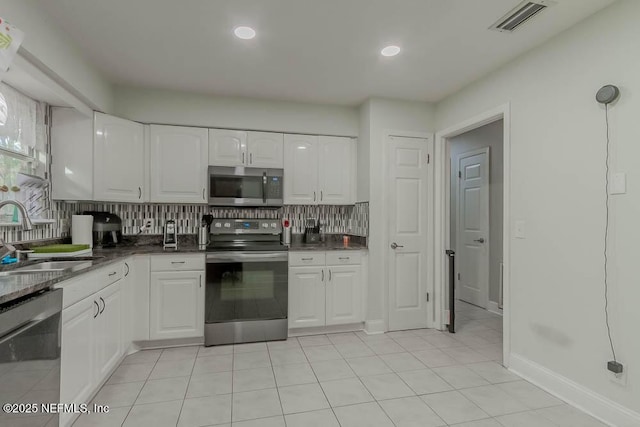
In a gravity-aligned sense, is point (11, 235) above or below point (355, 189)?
below

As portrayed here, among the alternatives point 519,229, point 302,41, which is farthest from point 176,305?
point 519,229

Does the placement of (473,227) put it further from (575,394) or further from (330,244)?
(575,394)

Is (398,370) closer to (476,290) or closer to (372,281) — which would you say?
(372,281)

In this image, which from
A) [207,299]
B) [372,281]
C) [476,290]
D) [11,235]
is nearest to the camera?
[11,235]

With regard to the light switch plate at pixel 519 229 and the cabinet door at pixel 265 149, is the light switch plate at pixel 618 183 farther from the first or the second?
the cabinet door at pixel 265 149

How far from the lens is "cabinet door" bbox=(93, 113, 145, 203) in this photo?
9.31 feet

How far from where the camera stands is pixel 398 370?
2.55 meters

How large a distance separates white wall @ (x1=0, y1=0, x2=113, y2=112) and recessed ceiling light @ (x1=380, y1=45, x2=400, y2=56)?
2.23 metres

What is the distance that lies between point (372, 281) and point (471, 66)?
2184 mm

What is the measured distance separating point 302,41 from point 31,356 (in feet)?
7.71

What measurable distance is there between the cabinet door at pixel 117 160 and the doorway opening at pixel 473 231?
307cm

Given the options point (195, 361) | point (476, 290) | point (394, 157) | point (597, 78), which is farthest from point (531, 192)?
point (195, 361)

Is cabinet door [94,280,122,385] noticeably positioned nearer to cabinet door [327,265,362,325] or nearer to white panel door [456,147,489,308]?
cabinet door [327,265,362,325]

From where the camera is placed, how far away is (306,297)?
10.8 ft
